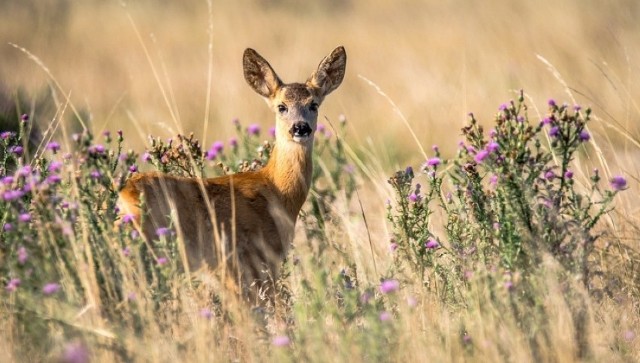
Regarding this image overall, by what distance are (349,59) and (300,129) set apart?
30.1 feet

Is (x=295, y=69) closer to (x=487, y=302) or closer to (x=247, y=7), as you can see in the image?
(x=247, y=7)

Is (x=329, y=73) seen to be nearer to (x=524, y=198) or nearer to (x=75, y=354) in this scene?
(x=524, y=198)

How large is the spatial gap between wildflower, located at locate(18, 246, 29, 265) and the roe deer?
0.55 meters

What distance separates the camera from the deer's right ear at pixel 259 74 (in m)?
7.08

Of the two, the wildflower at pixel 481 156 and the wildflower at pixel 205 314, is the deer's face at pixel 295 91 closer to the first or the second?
the wildflower at pixel 481 156

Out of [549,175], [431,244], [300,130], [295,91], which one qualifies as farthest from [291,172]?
[549,175]

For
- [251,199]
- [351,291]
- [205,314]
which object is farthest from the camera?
[251,199]

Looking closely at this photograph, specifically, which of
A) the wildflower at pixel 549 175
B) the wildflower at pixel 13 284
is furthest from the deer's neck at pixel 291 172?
the wildflower at pixel 13 284

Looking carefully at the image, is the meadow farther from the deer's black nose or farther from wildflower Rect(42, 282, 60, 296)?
the deer's black nose

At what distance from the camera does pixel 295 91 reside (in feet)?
23.0

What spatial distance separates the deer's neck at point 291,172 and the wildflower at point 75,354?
2.44 meters

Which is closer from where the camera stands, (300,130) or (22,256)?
(22,256)

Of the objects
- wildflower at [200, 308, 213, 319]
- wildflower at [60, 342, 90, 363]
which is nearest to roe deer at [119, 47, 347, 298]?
wildflower at [200, 308, 213, 319]

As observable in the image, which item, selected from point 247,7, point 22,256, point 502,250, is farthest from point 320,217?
point 247,7
